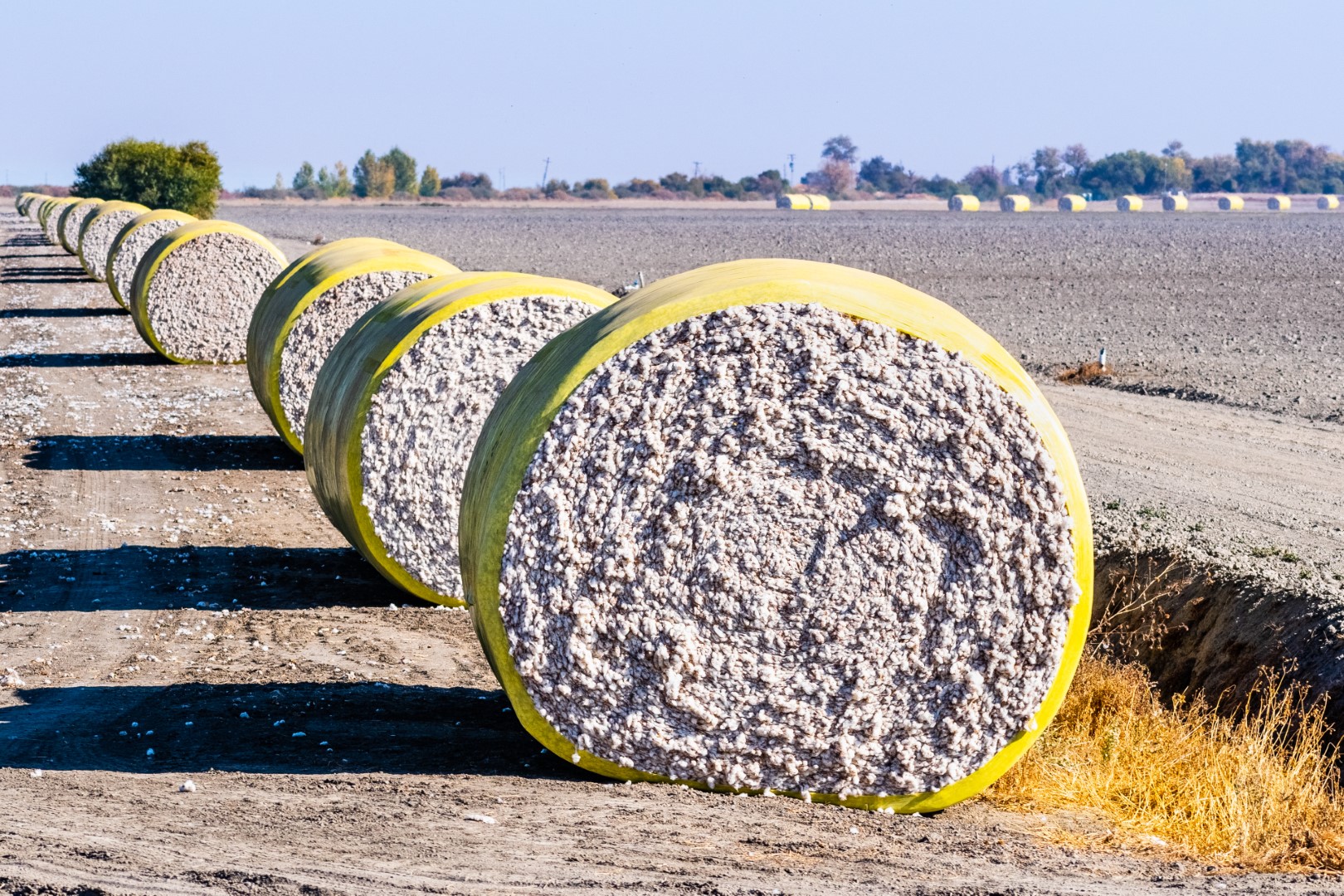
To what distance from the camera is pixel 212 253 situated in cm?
1888

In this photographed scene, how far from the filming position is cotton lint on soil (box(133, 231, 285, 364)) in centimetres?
1855

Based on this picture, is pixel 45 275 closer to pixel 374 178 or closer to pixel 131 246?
pixel 131 246

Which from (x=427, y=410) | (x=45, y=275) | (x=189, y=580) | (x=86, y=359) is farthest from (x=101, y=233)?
(x=427, y=410)

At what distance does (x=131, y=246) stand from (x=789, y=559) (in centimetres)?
2100

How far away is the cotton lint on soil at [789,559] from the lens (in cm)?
509

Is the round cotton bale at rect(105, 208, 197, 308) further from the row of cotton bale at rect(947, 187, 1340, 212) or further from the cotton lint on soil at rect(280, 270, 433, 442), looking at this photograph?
the row of cotton bale at rect(947, 187, 1340, 212)

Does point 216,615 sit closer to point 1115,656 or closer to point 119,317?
point 1115,656

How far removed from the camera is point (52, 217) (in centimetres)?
4841

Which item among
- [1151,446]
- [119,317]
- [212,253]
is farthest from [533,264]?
[1151,446]

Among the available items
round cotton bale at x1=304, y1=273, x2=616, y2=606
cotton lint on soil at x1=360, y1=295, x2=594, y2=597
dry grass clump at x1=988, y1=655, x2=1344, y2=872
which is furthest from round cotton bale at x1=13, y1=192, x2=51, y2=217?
dry grass clump at x1=988, y1=655, x2=1344, y2=872

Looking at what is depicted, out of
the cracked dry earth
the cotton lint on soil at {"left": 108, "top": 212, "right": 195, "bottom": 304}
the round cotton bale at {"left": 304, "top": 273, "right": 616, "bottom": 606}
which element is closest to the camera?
the cracked dry earth

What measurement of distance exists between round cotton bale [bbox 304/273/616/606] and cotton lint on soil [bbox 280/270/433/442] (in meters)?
3.16

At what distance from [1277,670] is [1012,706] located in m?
2.67

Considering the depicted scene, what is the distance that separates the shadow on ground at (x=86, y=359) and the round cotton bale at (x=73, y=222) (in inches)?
642
